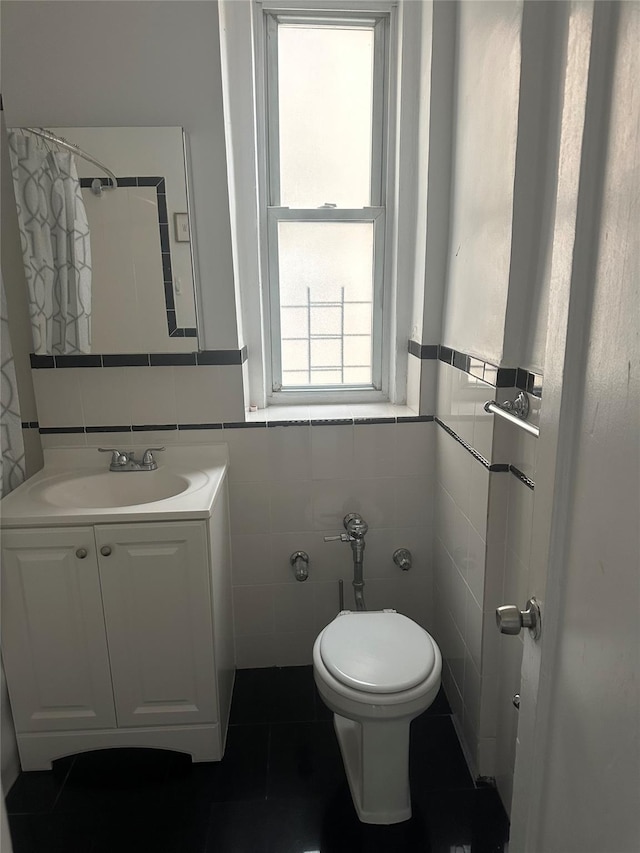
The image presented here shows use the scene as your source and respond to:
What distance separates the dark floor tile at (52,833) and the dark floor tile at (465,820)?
0.91 meters

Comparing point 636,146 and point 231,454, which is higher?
point 636,146

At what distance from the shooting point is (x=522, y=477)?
140 centimetres

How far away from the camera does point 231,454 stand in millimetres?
1994

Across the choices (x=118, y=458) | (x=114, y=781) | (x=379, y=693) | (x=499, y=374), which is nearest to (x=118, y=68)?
(x=118, y=458)

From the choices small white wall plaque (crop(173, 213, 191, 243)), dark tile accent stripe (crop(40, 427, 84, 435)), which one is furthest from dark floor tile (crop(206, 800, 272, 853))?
small white wall plaque (crop(173, 213, 191, 243))

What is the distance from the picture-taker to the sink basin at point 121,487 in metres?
1.85

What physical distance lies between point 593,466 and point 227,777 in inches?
61.7

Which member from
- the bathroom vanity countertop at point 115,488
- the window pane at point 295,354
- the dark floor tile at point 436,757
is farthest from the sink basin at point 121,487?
the dark floor tile at point 436,757

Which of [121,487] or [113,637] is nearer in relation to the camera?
[113,637]

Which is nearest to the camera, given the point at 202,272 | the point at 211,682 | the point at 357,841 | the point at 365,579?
the point at 357,841

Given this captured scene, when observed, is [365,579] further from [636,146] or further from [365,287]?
[636,146]

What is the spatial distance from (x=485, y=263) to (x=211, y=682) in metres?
1.44

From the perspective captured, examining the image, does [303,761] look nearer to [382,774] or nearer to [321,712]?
[321,712]

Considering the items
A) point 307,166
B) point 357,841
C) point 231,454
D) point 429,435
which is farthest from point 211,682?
point 307,166
